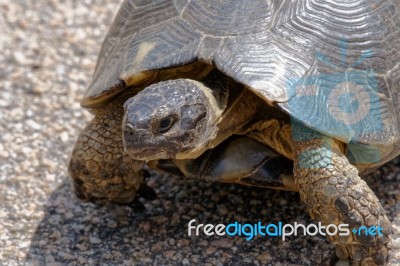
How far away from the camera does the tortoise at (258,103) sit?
3.71 metres

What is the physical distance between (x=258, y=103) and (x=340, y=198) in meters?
0.73

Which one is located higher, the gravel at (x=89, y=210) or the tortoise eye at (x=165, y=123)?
the tortoise eye at (x=165, y=123)

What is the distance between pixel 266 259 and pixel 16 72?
2851 millimetres

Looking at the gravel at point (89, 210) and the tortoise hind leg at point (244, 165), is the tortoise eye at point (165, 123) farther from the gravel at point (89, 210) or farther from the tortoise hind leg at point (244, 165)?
the gravel at point (89, 210)

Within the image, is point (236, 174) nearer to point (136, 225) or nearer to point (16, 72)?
point (136, 225)

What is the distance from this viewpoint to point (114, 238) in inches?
174

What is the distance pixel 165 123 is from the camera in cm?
→ 359

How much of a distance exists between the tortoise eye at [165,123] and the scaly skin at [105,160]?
A: 0.69m
